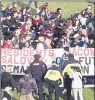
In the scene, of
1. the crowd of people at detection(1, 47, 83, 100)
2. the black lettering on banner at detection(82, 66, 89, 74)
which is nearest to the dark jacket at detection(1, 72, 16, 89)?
the crowd of people at detection(1, 47, 83, 100)

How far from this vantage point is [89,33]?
19391 millimetres

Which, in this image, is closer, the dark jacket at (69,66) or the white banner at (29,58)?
the dark jacket at (69,66)

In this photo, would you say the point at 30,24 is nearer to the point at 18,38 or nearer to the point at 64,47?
the point at 18,38

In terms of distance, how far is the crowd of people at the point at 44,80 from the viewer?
560 inches

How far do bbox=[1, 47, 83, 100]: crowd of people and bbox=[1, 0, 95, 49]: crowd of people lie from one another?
197cm

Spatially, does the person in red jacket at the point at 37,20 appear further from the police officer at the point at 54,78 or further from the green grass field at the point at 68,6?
the police officer at the point at 54,78

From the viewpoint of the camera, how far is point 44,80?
49.2 ft

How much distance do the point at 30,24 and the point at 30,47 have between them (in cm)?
311

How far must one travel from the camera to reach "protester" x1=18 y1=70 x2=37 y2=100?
46.3 ft

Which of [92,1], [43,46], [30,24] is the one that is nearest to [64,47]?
[43,46]

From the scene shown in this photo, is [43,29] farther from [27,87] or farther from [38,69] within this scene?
[27,87]

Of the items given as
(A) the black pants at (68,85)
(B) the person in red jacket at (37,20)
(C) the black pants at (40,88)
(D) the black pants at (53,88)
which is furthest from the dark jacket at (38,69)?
(B) the person in red jacket at (37,20)

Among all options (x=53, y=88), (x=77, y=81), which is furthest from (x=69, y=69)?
(x=53, y=88)

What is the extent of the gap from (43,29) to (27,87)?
5.83m
